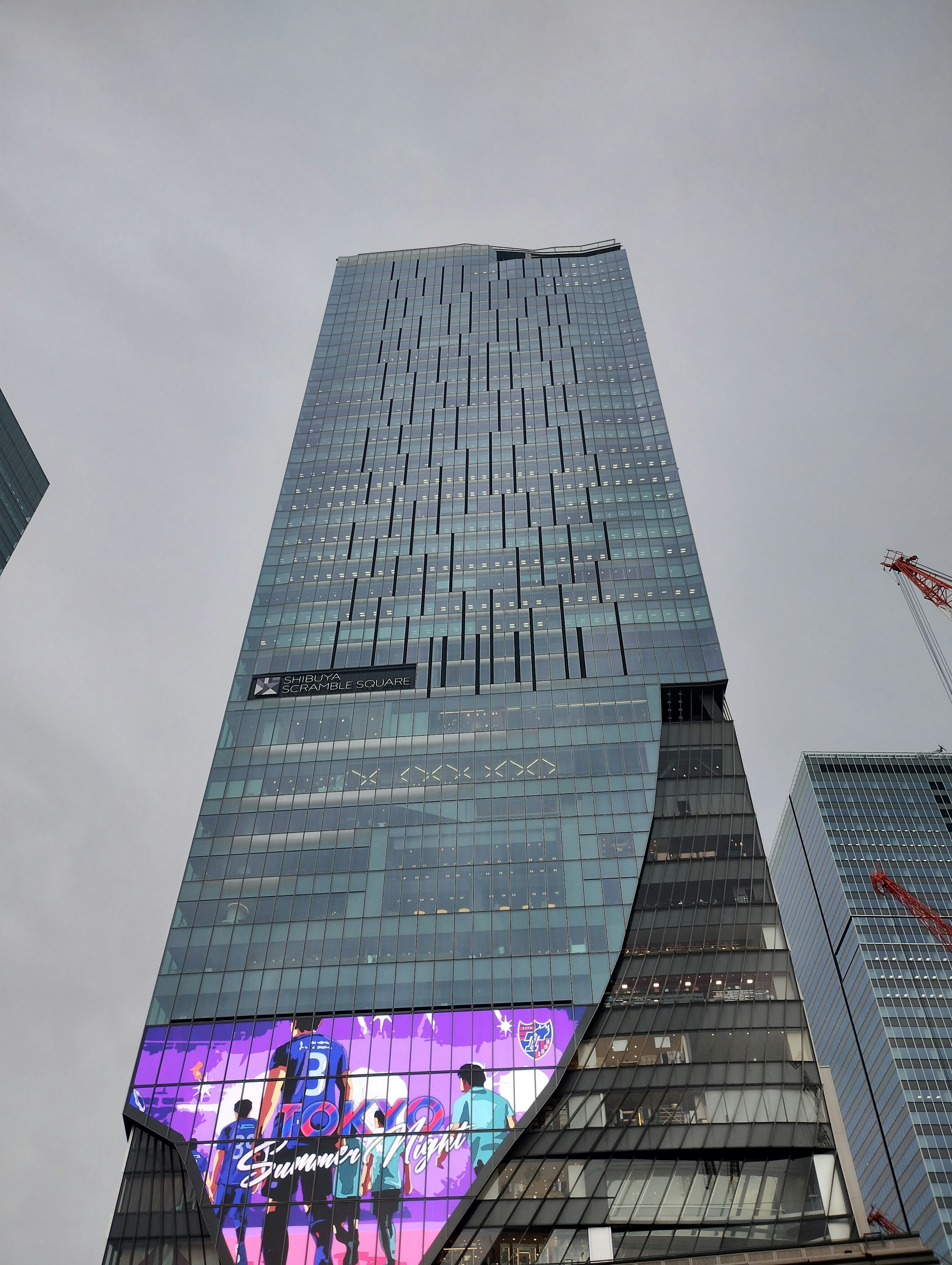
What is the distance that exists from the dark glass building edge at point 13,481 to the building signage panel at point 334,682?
94.4 meters

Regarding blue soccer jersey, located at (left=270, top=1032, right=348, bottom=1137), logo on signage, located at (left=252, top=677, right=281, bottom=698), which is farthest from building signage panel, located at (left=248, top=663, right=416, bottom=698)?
blue soccer jersey, located at (left=270, top=1032, right=348, bottom=1137)

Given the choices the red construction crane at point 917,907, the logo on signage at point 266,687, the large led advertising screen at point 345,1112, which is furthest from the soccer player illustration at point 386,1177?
the red construction crane at point 917,907

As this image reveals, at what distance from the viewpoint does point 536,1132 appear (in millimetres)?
67062

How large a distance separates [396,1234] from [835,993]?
15012 cm

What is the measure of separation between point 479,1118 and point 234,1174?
53.1 feet

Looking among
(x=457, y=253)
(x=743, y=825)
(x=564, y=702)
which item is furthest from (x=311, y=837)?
(x=457, y=253)

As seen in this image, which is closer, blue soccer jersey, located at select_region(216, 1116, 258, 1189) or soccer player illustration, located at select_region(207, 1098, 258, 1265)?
soccer player illustration, located at select_region(207, 1098, 258, 1265)

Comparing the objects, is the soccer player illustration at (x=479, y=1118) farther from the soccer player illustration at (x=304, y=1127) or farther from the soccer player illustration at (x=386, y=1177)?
the soccer player illustration at (x=304, y=1127)

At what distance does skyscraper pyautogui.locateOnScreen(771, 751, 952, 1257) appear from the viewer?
154000 mm

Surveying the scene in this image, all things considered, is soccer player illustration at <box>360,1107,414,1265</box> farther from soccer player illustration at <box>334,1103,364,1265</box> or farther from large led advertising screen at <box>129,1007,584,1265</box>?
soccer player illustration at <box>334,1103,364,1265</box>

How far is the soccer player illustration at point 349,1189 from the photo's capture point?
203 feet

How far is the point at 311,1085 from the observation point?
227 feet

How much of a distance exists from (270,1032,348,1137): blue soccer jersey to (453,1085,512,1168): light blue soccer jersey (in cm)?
819

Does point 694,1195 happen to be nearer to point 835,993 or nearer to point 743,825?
point 743,825
